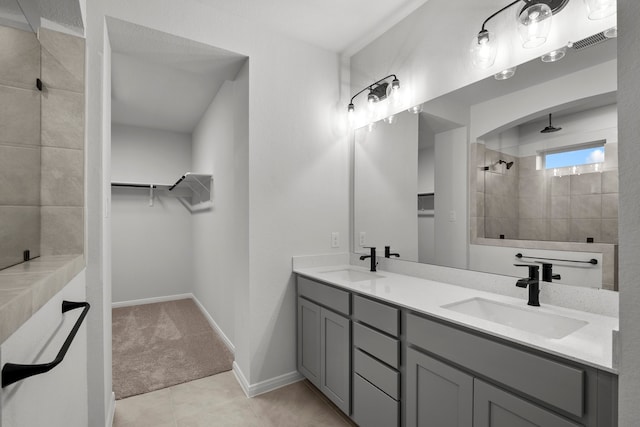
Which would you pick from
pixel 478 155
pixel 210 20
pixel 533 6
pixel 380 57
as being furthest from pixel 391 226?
pixel 210 20

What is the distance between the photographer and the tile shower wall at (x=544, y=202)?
4.38 ft

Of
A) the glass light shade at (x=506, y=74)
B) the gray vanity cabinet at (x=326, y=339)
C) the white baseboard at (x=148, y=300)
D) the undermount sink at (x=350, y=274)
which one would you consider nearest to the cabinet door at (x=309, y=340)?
the gray vanity cabinet at (x=326, y=339)

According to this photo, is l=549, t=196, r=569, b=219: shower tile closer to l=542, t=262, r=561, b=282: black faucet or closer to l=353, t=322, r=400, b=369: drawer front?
l=542, t=262, r=561, b=282: black faucet

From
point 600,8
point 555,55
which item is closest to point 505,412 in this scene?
point 555,55

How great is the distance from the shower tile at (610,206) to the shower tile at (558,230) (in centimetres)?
14

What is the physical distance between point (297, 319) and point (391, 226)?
1.02m

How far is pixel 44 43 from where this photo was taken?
143 cm

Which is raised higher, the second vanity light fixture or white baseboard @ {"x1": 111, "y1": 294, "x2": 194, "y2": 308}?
the second vanity light fixture

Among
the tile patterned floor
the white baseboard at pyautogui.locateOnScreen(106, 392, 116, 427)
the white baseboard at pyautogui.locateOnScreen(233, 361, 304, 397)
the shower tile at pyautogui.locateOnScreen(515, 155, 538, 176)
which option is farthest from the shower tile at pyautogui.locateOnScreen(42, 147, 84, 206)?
the shower tile at pyautogui.locateOnScreen(515, 155, 538, 176)

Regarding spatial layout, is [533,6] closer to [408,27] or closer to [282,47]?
[408,27]

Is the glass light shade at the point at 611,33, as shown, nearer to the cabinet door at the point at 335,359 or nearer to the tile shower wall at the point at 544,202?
the tile shower wall at the point at 544,202

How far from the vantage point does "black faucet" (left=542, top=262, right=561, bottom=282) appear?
1.46 metres

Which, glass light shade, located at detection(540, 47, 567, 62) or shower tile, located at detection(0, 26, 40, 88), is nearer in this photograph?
shower tile, located at detection(0, 26, 40, 88)

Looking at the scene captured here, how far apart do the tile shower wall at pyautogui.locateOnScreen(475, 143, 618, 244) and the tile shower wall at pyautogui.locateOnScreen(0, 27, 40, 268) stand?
81.3 inches
